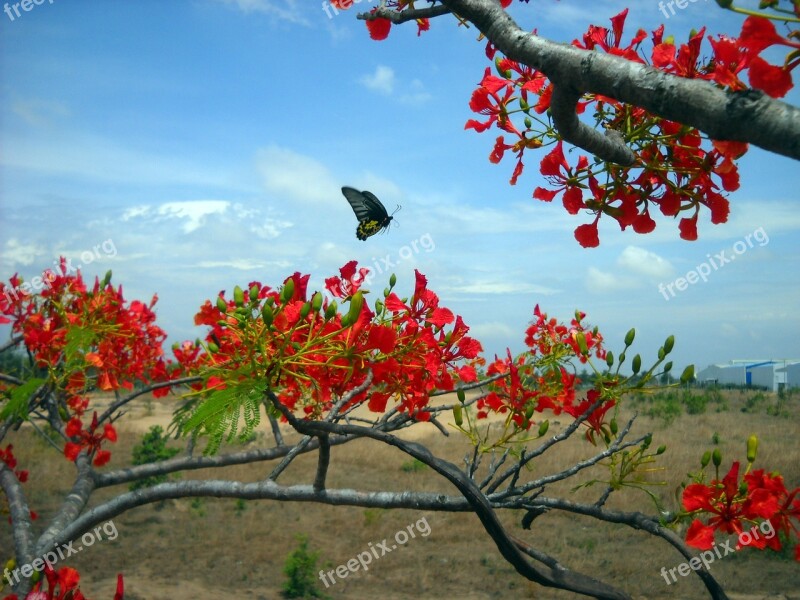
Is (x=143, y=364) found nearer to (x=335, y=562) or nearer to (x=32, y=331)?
(x=32, y=331)

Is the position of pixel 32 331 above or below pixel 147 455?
above

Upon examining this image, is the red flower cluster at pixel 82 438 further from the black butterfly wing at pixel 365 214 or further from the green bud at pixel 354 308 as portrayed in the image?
the green bud at pixel 354 308

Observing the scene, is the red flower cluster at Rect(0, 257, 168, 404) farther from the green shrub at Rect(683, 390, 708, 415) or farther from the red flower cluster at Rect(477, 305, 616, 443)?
the green shrub at Rect(683, 390, 708, 415)

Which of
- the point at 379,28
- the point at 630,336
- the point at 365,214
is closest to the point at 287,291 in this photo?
the point at 379,28

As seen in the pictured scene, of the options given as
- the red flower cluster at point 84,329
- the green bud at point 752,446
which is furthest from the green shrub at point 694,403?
the green bud at point 752,446

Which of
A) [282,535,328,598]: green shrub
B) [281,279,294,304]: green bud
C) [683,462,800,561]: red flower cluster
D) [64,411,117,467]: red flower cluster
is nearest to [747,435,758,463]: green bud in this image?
[683,462,800,561]: red flower cluster

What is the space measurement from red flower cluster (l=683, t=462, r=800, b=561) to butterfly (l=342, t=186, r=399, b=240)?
44.0 inches

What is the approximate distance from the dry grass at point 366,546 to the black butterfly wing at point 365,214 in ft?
9.24

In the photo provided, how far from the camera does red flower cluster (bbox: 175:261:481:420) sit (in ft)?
3.66

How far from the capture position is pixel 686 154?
1.12 metres

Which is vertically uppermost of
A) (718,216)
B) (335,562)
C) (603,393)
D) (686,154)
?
(686,154)

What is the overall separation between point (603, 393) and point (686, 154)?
0.79 metres

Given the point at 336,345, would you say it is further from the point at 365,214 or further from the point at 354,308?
the point at 365,214

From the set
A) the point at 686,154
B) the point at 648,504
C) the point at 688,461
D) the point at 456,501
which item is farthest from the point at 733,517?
the point at 688,461
